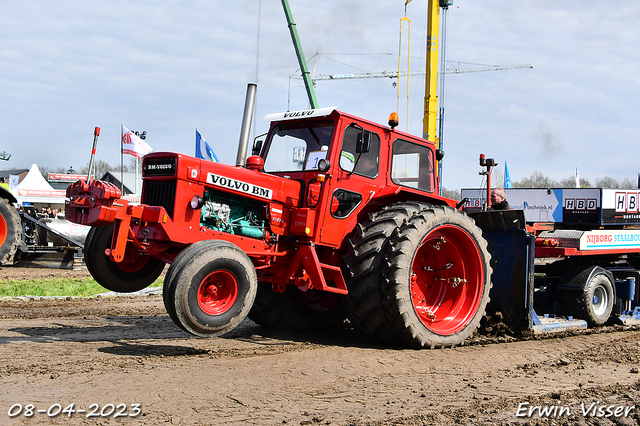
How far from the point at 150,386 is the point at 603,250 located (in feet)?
22.6

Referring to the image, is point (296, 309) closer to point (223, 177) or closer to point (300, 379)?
point (223, 177)

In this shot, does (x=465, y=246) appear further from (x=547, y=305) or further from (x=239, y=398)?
(x=239, y=398)

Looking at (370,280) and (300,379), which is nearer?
(300,379)

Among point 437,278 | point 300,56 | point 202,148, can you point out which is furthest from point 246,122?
point 202,148

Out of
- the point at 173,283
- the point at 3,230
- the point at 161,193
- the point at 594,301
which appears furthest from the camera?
the point at 3,230

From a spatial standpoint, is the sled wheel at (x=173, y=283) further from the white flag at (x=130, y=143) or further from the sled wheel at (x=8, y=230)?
the white flag at (x=130, y=143)

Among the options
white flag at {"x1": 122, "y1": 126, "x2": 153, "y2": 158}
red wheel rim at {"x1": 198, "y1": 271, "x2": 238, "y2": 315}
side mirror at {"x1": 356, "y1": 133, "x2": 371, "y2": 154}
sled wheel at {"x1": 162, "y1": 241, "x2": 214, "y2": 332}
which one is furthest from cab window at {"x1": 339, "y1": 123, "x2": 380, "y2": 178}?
white flag at {"x1": 122, "y1": 126, "x2": 153, "y2": 158}

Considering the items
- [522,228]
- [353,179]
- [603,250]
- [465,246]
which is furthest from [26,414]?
[603,250]

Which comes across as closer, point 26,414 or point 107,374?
point 26,414

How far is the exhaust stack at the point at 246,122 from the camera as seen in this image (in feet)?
22.7

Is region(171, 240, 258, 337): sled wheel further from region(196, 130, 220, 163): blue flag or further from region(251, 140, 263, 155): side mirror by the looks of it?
region(196, 130, 220, 163): blue flag

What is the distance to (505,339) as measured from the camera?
704 centimetres

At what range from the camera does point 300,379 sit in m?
4.87

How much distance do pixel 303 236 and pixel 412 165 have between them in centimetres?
192
